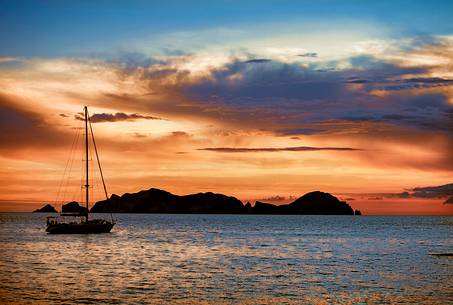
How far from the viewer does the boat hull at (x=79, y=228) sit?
113938mm

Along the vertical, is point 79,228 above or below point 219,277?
above

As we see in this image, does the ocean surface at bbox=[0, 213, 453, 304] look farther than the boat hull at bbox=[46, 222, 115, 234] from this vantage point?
No

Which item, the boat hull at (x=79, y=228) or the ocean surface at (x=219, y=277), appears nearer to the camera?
the ocean surface at (x=219, y=277)

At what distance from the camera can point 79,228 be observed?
114 meters

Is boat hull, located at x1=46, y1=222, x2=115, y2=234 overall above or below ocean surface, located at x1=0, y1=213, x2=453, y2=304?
above

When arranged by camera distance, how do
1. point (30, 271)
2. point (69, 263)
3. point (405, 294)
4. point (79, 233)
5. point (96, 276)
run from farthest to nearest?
point (79, 233), point (69, 263), point (30, 271), point (96, 276), point (405, 294)

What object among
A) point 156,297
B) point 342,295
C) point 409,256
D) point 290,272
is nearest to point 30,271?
point 156,297

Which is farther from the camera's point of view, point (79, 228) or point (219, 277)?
point (79, 228)

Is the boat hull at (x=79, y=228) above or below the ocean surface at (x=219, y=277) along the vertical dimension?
above

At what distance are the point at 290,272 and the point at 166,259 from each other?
18.5m

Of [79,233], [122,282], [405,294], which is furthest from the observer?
[79,233]

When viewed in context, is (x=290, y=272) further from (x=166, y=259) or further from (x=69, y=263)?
(x=69, y=263)

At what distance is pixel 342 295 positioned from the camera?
4388 centimetres

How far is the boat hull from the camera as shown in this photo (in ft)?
374
